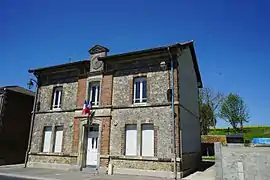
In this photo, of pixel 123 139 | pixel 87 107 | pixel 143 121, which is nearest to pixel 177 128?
pixel 143 121

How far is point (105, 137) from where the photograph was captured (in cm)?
1295

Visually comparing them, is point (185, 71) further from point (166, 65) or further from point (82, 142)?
point (82, 142)

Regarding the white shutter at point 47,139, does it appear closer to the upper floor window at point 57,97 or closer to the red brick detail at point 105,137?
the upper floor window at point 57,97

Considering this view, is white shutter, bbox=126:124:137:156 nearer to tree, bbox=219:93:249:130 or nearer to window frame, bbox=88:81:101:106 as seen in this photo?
window frame, bbox=88:81:101:106

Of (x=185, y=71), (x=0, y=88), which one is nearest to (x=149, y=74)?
(x=185, y=71)

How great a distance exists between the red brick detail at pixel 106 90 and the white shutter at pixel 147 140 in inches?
112

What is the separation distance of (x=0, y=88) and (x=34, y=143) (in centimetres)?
645

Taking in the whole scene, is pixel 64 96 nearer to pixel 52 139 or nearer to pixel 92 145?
pixel 52 139

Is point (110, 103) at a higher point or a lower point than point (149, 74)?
lower

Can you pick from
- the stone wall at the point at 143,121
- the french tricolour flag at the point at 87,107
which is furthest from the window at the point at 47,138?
the stone wall at the point at 143,121

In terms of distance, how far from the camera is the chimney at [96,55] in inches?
574

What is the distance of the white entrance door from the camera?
13359 mm

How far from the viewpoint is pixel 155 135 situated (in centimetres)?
1180

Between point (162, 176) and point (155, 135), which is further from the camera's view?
point (155, 135)
